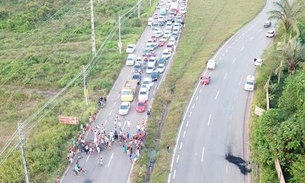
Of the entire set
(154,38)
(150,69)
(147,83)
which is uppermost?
(154,38)

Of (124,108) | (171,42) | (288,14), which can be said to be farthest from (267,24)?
(124,108)

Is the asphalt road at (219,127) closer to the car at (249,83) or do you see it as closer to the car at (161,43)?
the car at (249,83)

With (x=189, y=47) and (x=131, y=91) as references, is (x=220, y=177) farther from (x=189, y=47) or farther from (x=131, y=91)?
(x=189, y=47)

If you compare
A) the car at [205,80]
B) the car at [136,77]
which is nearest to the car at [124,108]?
the car at [136,77]

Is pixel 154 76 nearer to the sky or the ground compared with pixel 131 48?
→ nearer to the ground

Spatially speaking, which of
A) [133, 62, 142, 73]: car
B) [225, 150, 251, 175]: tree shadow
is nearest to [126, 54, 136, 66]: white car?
[133, 62, 142, 73]: car

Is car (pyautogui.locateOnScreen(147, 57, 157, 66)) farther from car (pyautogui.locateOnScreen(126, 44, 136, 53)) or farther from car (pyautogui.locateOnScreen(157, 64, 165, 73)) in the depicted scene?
car (pyautogui.locateOnScreen(126, 44, 136, 53))

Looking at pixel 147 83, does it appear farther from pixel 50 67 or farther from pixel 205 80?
pixel 50 67

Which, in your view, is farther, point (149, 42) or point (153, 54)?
point (149, 42)
